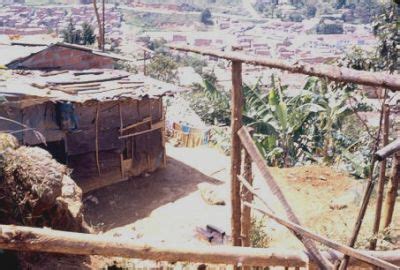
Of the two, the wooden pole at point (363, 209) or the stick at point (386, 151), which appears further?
the wooden pole at point (363, 209)

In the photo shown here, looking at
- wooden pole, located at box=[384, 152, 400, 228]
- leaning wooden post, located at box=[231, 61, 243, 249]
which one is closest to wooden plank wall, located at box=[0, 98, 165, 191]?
leaning wooden post, located at box=[231, 61, 243, 249]

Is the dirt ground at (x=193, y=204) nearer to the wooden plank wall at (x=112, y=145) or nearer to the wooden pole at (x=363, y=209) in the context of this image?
the wooden plank wall at (x=112, y=145)

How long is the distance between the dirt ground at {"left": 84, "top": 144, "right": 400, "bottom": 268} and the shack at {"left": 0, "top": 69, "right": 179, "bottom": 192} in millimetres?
496

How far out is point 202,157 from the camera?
13641mm

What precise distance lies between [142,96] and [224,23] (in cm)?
6334

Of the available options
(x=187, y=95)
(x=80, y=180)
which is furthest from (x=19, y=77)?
(x=187, y=95)

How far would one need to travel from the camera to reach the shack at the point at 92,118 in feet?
30.0

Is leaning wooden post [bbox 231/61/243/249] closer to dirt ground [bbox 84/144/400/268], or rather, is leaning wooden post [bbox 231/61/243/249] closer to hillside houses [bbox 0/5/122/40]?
dirt ground [bbox 84/144/400/268]

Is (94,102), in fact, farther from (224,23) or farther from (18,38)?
(224,23)

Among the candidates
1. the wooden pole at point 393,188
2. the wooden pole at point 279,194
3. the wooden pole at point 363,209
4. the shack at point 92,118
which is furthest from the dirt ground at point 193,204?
the wooden pole at point 363,209

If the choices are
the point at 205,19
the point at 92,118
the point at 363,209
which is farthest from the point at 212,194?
the point at 205,19

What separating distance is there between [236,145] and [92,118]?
6.59m

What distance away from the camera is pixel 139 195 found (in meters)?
10.7

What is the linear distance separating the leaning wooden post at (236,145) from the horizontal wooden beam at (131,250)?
61.2 inches
